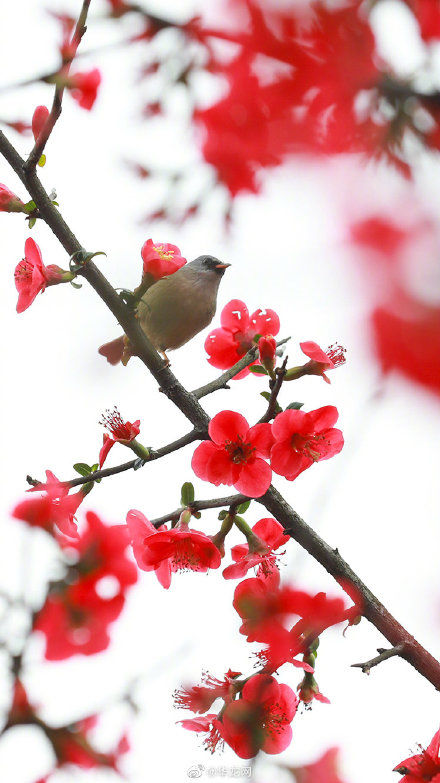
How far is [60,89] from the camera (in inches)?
77.4

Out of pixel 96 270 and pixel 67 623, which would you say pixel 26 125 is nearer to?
pixel 96 270

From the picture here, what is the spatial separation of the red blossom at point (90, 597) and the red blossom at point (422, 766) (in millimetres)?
1179

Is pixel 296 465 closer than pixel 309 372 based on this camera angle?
Yes

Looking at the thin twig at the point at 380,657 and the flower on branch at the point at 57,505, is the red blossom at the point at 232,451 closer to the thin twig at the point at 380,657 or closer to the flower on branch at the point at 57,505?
the flower on branch at the point at 57,505

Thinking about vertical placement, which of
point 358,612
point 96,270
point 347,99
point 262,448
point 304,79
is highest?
point 96,270

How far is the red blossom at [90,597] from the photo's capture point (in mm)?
2846

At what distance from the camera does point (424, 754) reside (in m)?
2.07

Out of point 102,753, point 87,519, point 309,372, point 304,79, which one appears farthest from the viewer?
point 87,519

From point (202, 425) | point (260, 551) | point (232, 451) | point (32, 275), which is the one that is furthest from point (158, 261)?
point (260, 551)

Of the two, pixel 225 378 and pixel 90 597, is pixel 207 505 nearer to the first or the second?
pixel 225 378

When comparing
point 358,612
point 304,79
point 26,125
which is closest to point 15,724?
point 358,612

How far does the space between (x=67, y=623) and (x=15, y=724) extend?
589mm

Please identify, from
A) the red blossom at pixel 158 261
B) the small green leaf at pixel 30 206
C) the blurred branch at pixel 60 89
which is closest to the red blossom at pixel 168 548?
the red blossom at pixel 158 261

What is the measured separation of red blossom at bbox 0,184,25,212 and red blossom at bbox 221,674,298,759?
1.53 meters
